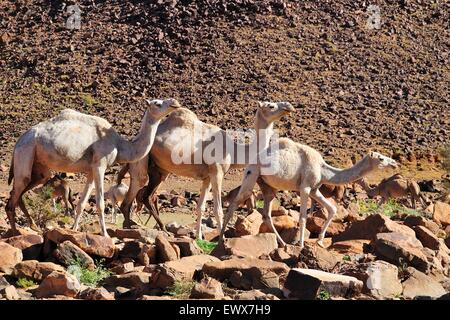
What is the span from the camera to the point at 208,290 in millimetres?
11727

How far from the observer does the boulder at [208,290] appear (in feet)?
38.3

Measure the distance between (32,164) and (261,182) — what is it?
361 centimetres

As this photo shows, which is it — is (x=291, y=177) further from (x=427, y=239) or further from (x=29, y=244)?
(x=29, y=244)

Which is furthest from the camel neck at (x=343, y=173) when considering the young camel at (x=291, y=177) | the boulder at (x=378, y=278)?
the boulder at (x=378, y=278)

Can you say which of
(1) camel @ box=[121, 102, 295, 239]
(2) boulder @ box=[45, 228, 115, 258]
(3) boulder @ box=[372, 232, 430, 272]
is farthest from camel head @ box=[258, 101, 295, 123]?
(2) boulder @ box=[45, 228, 115, 258]

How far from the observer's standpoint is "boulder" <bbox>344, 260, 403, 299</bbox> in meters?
12.5

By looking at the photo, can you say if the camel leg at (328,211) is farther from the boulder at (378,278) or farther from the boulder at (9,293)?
the boulder at (9,293)

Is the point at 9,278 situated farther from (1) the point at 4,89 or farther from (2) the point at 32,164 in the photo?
(1) the point at 4,89

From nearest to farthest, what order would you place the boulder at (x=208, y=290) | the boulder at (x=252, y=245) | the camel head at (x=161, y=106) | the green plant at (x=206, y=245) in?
the boulder at (x=208, y=290) < the boulder at (x=252, y=245) < the green plant at (x=206, y=245) < the camel head at (x=161, y=106)

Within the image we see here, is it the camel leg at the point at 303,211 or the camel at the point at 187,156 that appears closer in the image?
the camel leg at the point at 303,211

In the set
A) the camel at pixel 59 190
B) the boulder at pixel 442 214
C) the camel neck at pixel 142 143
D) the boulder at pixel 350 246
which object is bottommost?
the camel at pixel 59 190

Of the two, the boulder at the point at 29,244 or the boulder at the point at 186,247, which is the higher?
the boulder at the point at 186,247

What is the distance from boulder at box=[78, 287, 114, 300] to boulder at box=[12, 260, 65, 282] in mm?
1082

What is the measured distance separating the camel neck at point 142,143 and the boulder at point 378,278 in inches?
206
